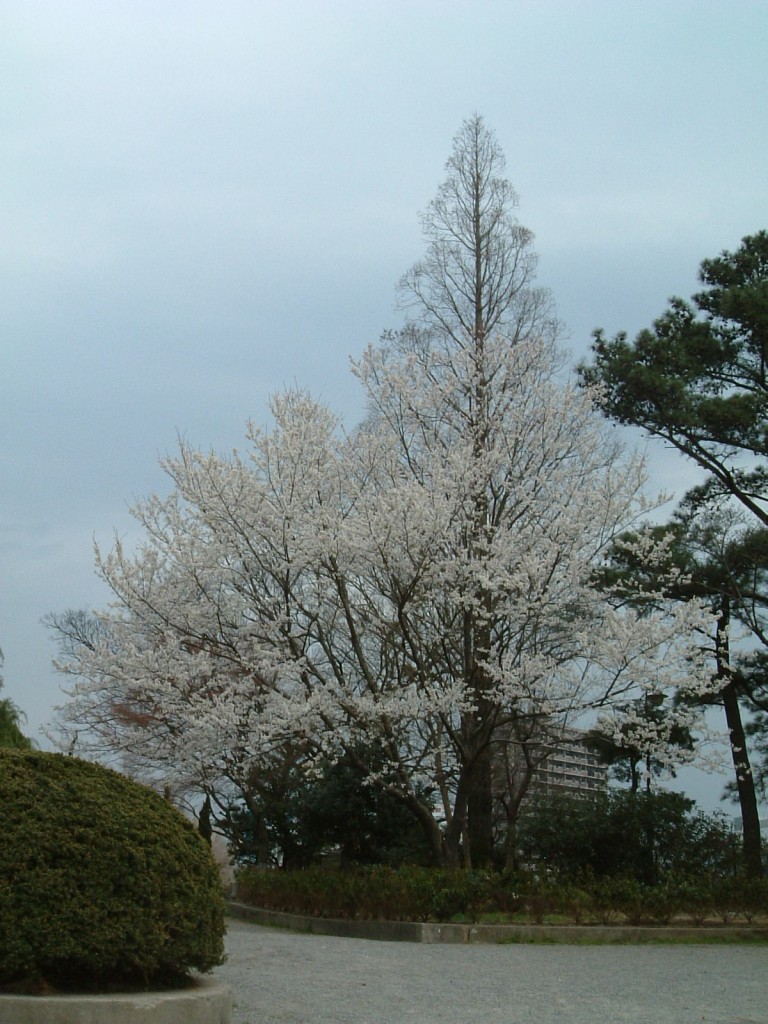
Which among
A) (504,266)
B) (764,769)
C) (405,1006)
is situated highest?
(504,266)

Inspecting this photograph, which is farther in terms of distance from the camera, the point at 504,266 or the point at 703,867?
the point at 504,266

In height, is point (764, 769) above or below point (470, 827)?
above

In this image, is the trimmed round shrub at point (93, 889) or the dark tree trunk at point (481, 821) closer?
the trimmed round shrub at point (93, 889)

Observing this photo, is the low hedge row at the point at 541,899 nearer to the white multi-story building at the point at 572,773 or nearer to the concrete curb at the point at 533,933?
the concrete curb at the point at 533,933

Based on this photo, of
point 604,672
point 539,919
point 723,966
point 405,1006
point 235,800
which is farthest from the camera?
point 235,800

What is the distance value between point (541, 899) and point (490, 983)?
165 inches

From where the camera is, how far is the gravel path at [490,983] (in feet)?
20.9

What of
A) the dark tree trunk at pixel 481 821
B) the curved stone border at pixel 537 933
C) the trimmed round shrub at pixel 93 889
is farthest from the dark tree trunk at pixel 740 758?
the trimmed round shrub at pixel 93 889

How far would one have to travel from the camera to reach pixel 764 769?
687 inches

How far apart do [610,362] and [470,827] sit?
26.1ft

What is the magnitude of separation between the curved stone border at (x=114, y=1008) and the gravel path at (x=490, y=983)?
0.70 metres

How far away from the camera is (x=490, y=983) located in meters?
7.62

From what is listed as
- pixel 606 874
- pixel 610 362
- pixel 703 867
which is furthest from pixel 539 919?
pixel 610 362

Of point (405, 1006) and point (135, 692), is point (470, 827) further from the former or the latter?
point (405, 1006)
